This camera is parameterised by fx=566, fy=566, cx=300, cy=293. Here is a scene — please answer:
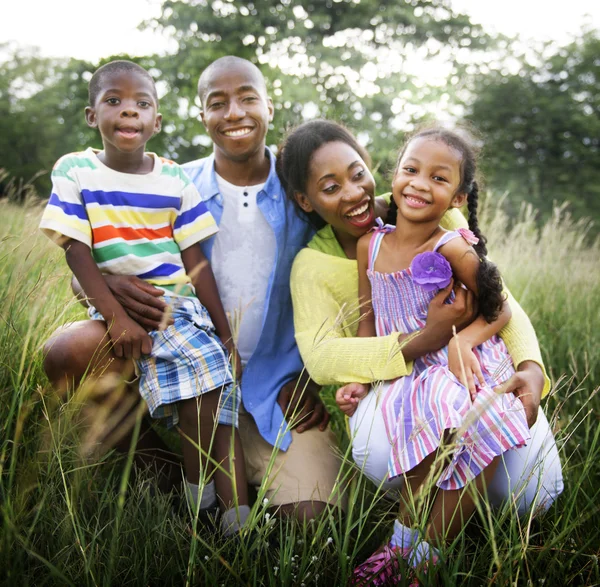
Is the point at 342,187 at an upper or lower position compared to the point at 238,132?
lower

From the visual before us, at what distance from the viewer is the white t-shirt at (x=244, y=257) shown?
98.9 inches

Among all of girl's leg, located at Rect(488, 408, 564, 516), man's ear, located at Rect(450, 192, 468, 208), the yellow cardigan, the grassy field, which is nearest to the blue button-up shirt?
the yellow cardigan

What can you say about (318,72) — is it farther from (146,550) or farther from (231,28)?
(146,550)

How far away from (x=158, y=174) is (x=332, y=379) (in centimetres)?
105

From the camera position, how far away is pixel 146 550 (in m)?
1.52

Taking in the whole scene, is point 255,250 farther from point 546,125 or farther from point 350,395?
point 546,125

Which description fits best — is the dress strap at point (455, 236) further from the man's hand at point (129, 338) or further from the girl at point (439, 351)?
→ the man's hand at point (129, 338)

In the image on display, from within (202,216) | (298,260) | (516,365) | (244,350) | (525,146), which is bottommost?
(525,146)

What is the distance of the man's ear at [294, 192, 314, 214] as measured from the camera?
2.42m

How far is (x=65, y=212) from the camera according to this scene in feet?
6.63

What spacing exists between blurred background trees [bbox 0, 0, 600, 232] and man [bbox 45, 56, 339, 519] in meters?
12.7

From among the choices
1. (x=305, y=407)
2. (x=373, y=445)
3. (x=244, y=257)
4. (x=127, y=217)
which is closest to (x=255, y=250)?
(x=244, y=257)

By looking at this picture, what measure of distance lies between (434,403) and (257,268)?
3.57 ft

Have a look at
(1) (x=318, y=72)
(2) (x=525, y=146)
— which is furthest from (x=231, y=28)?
(2) (x=525, y=146)
